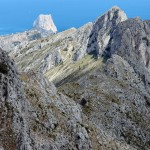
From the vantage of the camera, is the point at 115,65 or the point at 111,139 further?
the point at 115,65

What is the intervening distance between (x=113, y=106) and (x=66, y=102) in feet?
47.3

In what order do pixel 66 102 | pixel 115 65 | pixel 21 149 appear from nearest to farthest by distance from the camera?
pixel 21 149
pixel 66 102
pixel 115 65

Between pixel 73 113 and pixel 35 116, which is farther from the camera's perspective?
pixel 73 113

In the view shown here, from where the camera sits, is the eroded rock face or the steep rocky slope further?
the steep rocky slope

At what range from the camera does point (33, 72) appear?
53188 mm

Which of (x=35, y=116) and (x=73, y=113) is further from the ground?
(x=73, y=113)

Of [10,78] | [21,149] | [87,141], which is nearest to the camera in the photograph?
[21,149]

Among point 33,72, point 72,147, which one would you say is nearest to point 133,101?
point 33,72

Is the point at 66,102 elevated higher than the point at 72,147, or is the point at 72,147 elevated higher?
the point at 66,102

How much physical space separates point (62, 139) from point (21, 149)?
9090 millimetres

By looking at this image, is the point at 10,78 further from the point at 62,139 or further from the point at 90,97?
the point at 90,97

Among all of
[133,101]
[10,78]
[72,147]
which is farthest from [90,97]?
[10,78]

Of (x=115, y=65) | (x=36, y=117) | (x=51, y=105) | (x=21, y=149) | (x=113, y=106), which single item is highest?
(x=115, y=65)

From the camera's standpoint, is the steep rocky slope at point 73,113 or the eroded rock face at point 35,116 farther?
the steep rocky slope at point 73,113
